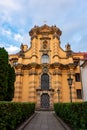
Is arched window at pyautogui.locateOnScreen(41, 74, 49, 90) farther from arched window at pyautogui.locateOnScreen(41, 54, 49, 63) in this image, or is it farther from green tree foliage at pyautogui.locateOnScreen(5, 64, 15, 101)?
green tree foliage at pyautogui.locateOnScreen(5, 64, 15, 101)

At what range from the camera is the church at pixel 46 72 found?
120ft

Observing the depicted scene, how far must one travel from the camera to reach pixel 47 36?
140 ft

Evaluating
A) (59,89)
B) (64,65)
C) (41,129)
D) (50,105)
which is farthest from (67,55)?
(41,129)

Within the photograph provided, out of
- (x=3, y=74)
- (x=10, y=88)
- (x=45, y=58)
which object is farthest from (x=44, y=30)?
(x=3, y=74)

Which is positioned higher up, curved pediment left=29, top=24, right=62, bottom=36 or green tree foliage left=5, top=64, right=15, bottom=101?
curved pediment left=29, top=24, right=62, bottom=36

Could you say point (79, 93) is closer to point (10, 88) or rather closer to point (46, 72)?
point (46, 72)

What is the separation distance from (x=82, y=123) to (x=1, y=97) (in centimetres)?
1268

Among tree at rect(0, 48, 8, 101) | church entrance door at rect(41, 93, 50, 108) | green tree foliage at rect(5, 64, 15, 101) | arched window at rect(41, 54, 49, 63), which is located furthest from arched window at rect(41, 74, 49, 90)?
tree at rect(0, 48, 8, 101)

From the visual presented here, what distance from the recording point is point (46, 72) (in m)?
38.7

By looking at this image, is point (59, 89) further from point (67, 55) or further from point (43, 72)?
point (67, 55)

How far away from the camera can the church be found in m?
36.5

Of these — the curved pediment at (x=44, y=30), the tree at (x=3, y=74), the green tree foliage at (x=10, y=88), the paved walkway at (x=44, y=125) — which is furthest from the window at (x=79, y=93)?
the tree at (x=3, y=74)

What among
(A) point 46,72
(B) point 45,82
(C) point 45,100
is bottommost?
(C) point 45,100

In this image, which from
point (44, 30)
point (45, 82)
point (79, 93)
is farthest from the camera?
point (44, 30)
